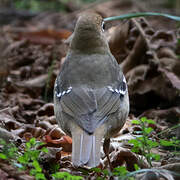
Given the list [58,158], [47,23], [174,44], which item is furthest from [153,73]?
[47,23]

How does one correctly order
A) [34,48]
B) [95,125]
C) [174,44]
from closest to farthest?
[95,125] → [174,44] → [34,48]

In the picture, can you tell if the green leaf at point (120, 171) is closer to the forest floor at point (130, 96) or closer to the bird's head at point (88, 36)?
the forest floor at point (130, 96)

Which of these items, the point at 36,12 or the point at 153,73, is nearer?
the point at 153,73

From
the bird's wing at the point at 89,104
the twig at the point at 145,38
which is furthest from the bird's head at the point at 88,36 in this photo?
the twig at the point at 145,38

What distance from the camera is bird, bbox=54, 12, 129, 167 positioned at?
11.7 ft

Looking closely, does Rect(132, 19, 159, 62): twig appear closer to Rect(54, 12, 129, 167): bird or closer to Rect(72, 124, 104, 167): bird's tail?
Rect(54, 12, 129, 167): bird

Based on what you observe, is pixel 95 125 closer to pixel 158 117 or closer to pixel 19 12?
pixel 158 117

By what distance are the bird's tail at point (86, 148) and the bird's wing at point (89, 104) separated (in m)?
0.06

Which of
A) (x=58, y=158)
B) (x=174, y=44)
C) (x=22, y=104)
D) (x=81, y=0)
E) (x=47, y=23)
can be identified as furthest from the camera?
(x=81, y=0)

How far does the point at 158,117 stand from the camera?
236 inches

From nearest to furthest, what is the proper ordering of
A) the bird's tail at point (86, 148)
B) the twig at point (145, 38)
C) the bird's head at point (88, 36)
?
the bird's tail at point (86, 148) → the bird's head at point (88, 36) → the twig at point (145, 38)

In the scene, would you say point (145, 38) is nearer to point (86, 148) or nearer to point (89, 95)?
point (89, 95)

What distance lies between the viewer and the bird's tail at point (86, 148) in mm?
3353

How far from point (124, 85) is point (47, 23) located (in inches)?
324
